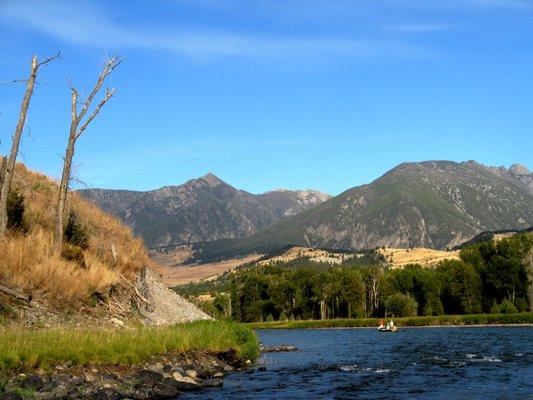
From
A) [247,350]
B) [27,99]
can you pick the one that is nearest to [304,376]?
[247,350]

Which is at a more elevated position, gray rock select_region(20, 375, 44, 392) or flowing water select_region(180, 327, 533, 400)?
gray rock select_region(20, 375, 44, 392)

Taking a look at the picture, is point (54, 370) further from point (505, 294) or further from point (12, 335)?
point (505, 294)

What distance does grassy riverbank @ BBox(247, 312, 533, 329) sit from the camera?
130 m

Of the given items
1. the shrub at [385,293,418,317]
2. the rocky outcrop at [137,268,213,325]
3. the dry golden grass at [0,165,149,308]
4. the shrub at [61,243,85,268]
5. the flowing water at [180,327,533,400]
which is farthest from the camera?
the shrub at [385,293,418,317]

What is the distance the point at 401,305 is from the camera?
6329 inches

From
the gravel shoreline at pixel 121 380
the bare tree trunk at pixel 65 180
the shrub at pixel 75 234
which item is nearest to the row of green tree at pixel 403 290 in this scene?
the shrub at pixel 75 234

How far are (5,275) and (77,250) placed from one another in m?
8.11

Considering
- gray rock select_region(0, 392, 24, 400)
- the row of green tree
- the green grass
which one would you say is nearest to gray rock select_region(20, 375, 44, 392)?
the green grass

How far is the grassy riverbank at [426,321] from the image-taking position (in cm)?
12988

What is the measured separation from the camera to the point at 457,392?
30484mm

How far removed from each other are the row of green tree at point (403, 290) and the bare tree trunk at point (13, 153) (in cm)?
10400

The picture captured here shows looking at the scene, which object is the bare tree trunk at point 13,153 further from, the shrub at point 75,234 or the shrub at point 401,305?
the shrub at point 401,305

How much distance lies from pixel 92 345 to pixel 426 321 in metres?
131

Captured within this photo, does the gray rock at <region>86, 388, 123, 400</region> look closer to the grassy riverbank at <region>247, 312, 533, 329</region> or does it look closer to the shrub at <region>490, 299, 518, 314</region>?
the grassy riverbank at <region>247, 312, 533, 329</region>
